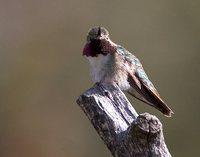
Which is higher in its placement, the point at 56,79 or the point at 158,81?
the point at 56,79

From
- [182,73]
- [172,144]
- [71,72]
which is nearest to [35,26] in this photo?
[71,72]

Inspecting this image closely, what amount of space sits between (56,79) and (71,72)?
55cm

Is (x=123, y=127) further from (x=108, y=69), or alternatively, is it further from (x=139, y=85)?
(x=139, y=85)

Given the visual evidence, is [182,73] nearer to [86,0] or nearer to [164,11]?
[164,11]

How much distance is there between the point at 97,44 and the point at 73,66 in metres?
6.61

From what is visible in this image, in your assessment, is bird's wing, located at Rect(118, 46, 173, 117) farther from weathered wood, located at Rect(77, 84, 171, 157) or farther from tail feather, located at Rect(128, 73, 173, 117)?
weathered wood, located at Rect(77, 84, 171, 157)

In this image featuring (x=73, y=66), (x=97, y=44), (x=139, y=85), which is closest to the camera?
(x=97, y=44)

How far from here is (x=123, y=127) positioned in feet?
14.8

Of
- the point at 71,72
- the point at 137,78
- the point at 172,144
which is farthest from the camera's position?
the point at 71,72

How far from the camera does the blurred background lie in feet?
42.8

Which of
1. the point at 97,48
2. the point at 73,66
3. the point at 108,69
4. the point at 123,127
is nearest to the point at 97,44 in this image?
the point at 97,48

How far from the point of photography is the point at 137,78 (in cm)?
706

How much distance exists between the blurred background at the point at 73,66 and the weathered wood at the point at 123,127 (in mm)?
7582

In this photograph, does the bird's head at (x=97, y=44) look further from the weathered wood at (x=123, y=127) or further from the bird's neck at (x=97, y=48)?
the weathered wood at (x=123, y=127)
